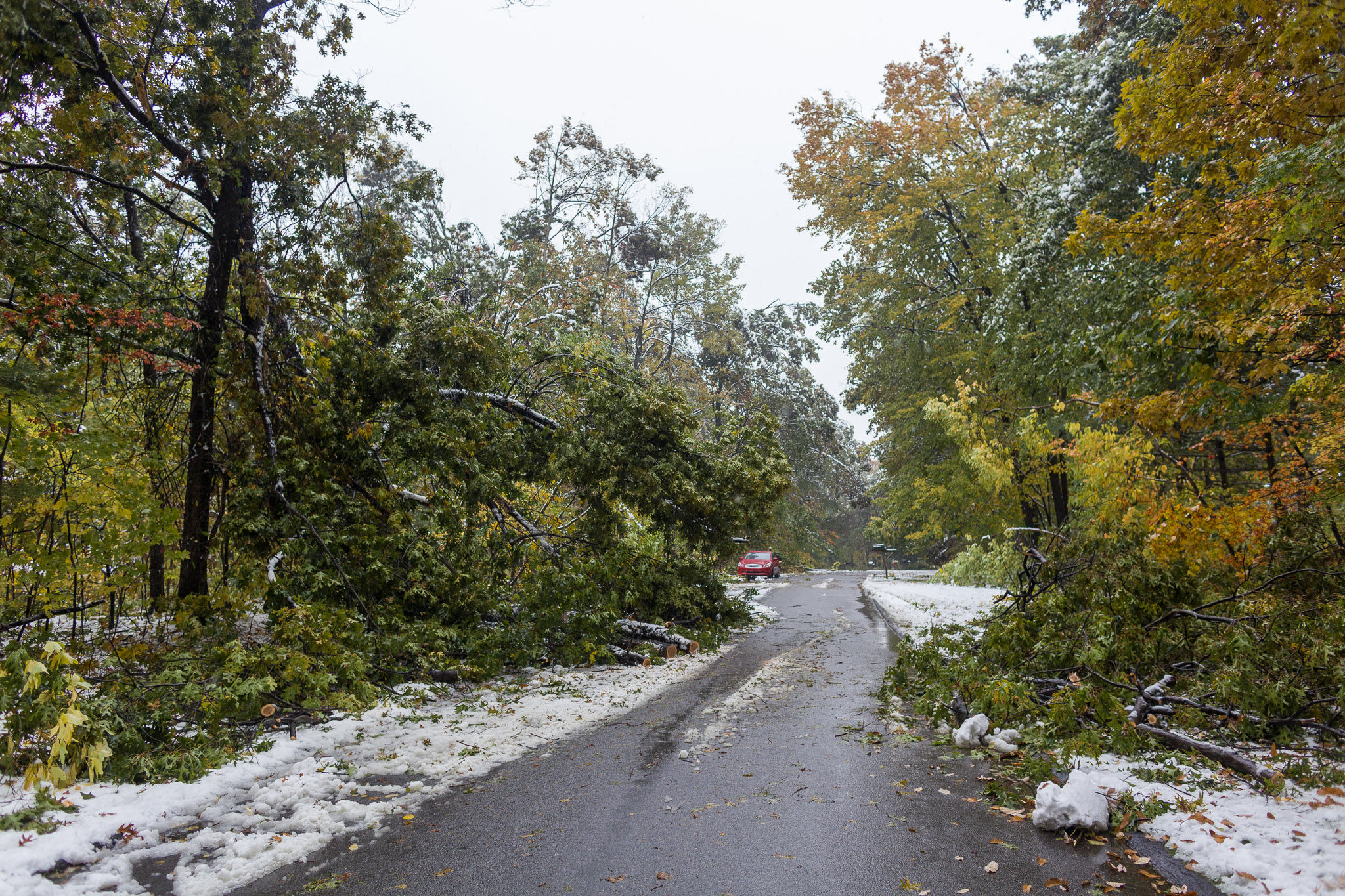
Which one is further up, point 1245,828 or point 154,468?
point 154,468

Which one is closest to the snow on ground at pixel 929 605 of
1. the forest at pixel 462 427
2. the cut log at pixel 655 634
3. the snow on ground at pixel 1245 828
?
the forest at pixel 462 427

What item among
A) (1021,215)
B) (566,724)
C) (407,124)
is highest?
(1021,215)

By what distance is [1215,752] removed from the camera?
432 cm

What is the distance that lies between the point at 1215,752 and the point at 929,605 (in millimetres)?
10506

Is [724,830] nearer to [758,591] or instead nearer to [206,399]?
[206,399]

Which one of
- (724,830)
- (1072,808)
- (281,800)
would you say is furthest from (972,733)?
(281,800)

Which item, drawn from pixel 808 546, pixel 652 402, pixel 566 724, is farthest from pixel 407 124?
pixel 808 546

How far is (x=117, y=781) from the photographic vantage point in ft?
14.2

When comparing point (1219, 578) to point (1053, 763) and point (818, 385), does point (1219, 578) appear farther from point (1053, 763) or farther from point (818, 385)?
point (818, 385)

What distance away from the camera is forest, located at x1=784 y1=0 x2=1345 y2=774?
5.27m

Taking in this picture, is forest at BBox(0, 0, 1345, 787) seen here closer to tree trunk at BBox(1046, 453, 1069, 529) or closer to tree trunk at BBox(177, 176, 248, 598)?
tree trunk at BBox(177, 176, 248, 598)

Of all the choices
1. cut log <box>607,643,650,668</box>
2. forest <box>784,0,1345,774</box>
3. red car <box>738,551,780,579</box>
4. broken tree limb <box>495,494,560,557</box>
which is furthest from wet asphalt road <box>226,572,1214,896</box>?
red car <box>738,551,780,579</box>

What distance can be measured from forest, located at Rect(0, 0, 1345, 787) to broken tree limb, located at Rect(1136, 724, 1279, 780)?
5 cm

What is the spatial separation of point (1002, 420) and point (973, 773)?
617 inches
